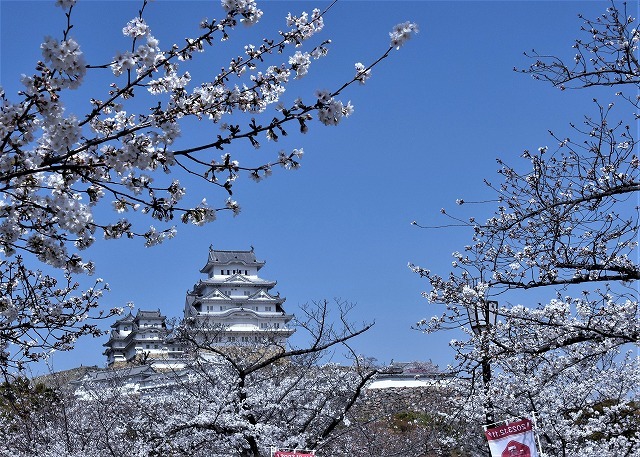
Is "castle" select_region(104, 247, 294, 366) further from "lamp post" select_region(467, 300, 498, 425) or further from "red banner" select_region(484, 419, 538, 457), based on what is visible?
"red banner" select_region(484, 419, 538, 457)

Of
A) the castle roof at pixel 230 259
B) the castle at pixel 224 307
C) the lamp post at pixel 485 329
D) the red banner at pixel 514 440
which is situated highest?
the castle roof at pixel 230 259

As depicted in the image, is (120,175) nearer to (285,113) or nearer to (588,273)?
(285,113)

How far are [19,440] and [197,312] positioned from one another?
3354 cm

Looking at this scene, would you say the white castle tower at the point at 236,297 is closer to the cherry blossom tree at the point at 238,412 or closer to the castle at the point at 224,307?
the castle at the point at 224,307

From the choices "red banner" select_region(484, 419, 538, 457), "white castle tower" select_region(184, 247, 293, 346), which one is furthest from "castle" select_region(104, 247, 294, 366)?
"red banner" select_region(484, 419, 538, 457)

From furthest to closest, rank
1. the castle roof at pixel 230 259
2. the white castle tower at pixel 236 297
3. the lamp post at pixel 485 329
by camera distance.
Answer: the castle roof at pixel 230 259
the white castle tower at pixel 236 297
the lamp post at pixel 485 329

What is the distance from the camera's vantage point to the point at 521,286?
19.2 ft

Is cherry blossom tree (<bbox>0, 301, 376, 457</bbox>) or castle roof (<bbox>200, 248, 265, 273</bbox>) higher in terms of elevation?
castle roof (<bbox>200, 248, 265, 273</bbox>)

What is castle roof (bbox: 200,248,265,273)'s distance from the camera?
53.0m

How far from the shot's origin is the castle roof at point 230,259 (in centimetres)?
5301

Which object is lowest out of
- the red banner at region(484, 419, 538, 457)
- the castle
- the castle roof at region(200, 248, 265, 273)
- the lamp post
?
the red banner at region(484, 419, 538, 457)

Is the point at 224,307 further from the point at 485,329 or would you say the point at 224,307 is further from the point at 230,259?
the point at 485,329

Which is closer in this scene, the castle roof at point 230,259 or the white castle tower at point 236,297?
the white castle tower at point 236,297

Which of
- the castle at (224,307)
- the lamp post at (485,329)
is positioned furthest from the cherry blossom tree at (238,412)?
the castle at (224,307)
